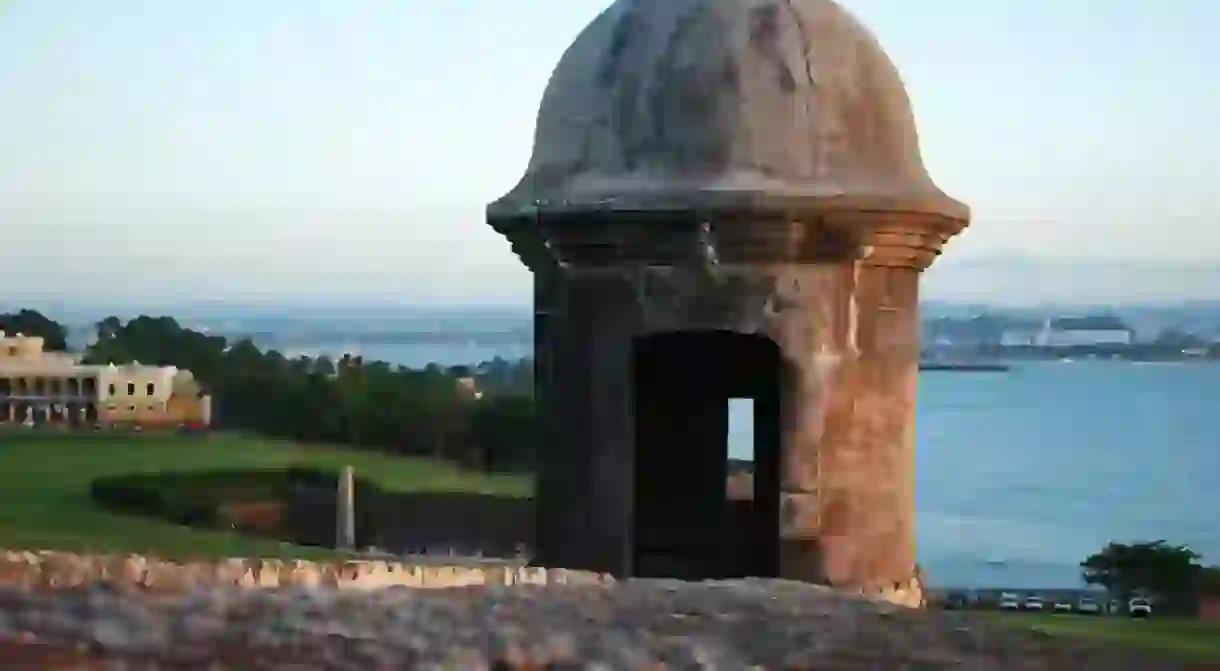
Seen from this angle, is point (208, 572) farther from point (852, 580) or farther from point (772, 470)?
point (772, 470)

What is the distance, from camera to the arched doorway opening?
Answer: 31.4 ft

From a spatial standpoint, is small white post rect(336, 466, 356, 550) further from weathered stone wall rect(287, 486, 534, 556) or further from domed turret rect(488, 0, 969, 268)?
domed turret rect(488, 0, 969, 268)

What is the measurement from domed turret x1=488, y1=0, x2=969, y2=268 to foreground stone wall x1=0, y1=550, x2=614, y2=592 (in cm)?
159

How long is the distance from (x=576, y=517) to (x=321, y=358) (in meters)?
49.2

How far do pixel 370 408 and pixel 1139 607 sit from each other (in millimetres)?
19296

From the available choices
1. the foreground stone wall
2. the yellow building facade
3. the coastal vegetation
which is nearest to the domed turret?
the foreground stone wall

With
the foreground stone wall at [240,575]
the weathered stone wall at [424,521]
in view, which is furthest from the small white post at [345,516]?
the foreground stone wall at [240,575]

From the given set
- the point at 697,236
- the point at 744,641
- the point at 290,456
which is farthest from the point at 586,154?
the point at 290,456

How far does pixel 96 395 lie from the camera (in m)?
45.6

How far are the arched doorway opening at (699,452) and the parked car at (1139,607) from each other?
1331cm

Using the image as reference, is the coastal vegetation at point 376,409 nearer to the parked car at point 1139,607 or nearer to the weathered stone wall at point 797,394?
the parked car at point 1139,607

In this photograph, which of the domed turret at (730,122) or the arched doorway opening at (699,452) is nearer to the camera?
the domed turret at (730,122)

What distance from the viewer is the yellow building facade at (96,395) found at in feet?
141

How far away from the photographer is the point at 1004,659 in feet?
13.4
